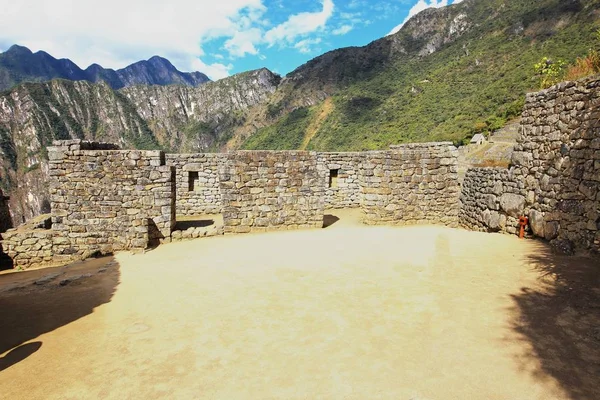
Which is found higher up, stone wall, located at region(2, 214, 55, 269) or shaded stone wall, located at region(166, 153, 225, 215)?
shaded stone wall, located at region(166, 153, 225, 215)

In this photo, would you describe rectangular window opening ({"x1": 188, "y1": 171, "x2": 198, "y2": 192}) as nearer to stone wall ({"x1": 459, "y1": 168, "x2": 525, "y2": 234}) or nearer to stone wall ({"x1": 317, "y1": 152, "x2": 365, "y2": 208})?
stone wall ({"x1": 317, "y1": 152, "x2": 365, "y2": 208})

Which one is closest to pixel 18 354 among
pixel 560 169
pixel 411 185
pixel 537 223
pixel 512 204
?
pixel 537 223

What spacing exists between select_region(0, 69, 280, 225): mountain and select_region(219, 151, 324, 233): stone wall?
10109 centimetres

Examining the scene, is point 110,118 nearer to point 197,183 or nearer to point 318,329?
point 197,183

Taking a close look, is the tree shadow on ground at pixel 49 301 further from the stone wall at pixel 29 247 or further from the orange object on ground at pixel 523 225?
the orange object on ground at pixel 523 225

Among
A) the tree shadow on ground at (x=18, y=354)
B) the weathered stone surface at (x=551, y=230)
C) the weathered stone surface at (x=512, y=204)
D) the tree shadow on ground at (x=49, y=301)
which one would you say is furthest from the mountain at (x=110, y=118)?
the weathered stone surface at (x=551, y=230)

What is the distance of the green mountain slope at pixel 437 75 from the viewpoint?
33312 millimetres

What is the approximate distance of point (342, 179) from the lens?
15.3 m

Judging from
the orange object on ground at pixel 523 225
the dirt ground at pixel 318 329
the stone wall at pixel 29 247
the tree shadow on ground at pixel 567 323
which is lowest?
the stone wall at pixel 29 247

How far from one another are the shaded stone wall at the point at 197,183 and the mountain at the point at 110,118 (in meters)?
95.5

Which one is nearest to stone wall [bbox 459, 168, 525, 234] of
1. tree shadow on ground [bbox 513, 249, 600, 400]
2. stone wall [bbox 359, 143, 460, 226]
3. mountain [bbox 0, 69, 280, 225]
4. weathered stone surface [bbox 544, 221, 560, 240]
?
stone wall [bbox 359, 143, 460, 226]

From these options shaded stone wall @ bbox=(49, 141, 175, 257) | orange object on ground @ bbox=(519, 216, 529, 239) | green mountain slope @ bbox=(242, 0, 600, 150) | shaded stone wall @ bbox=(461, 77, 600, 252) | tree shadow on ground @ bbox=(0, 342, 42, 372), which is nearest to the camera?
tree shadow on ground @ bbox=(0, 342, 42, 372)

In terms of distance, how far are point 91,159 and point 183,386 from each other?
7.95 m

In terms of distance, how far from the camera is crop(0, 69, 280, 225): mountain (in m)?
95.9
